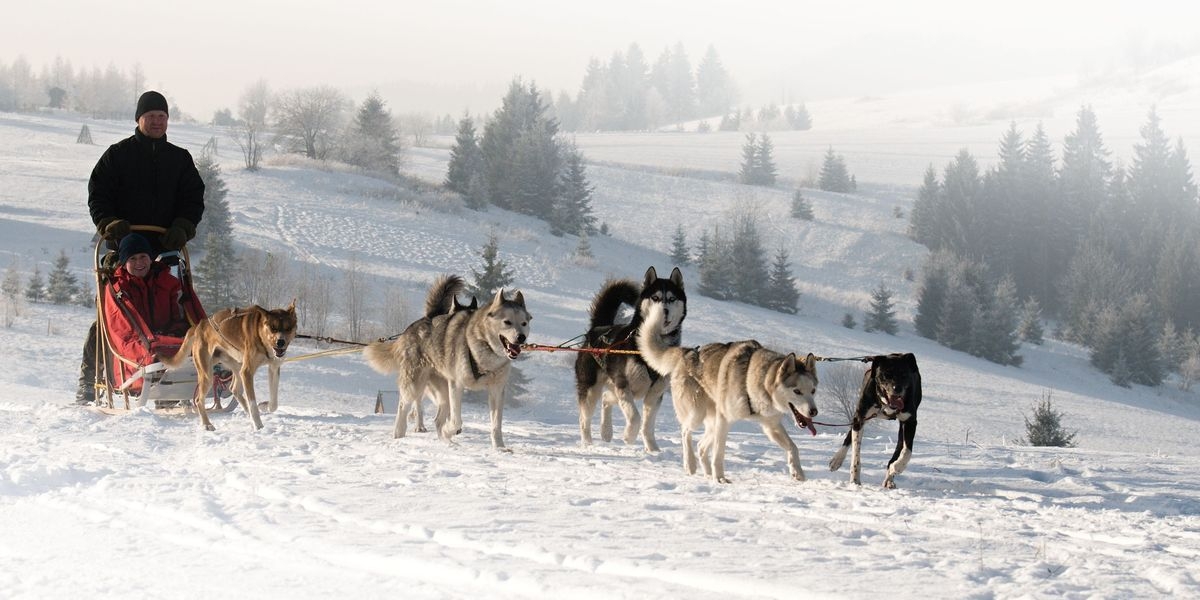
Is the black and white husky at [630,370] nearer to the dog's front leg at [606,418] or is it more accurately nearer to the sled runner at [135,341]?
the dog's front leg at [606,418]

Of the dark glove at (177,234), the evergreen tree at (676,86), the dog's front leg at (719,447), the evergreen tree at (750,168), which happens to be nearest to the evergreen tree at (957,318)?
the evergreen tree at (750,168)

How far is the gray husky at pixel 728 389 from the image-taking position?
705cm

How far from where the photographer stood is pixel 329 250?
1620 inches

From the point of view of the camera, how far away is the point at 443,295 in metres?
10.1

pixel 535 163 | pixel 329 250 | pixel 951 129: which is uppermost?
pixel 951 129

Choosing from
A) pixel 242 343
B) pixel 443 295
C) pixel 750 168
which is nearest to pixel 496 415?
pixel 443 295

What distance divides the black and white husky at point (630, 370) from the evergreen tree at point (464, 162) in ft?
169

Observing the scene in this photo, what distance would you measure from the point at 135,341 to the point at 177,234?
1046mm

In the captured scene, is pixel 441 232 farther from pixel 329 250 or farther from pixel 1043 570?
pixel 1043 570

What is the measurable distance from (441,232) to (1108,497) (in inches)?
1673

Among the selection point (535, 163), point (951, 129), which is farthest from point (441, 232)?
point (951, 129)

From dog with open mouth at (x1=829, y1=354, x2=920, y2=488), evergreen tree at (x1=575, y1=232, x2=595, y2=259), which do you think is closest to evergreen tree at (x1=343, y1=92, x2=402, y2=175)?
evergreen tree at (x1=575, y1=232, x2=595, y2=259)

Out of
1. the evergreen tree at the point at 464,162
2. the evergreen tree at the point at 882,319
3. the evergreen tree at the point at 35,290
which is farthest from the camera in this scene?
the evergreen tree at the point at 464,162

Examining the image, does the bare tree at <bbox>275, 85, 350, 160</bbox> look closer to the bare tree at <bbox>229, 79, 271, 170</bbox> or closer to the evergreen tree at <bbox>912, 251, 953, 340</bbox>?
the bare tree at <bbox>229, 79, 271, 170</bbox>
